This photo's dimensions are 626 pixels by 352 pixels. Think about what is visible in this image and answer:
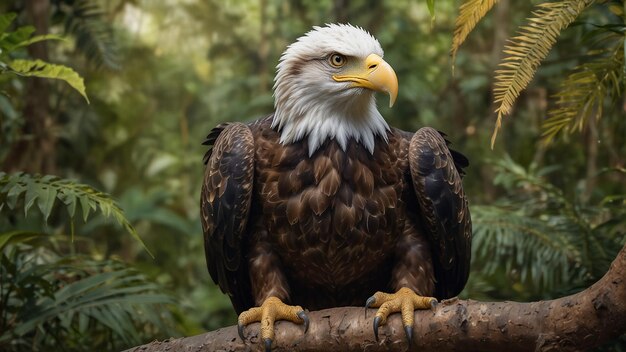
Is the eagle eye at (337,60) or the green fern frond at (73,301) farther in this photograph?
the green fern frond at (73,301)

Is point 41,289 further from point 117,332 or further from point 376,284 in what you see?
point 376,284

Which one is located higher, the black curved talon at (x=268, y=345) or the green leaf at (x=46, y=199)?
the green leaf at (x=46, y=199)

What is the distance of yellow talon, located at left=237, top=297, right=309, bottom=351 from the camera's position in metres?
3.88

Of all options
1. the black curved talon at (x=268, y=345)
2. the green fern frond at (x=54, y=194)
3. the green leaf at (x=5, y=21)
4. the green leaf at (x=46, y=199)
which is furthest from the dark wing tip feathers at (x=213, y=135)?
the black curved talon at (x=268, y=345)

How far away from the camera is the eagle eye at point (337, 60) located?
175 inches

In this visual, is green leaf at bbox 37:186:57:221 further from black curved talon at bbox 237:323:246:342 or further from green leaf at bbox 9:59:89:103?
black curved talon at bbox 237:323:246:342

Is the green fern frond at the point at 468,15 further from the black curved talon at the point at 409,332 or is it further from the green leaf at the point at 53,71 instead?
the green leaf at the point at 53,71

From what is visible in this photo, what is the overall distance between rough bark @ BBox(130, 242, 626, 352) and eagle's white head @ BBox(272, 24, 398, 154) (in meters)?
1.07

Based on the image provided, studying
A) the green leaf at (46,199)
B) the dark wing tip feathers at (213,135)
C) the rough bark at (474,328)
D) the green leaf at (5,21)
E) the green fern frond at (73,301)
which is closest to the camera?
the rough bark at (474,328)

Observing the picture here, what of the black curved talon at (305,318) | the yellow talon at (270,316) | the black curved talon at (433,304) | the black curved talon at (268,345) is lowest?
the black curved talon at (268,345)

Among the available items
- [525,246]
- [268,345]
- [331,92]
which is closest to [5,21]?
[331,92]

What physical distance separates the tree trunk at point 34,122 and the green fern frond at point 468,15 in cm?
440

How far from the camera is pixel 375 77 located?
14.1ft

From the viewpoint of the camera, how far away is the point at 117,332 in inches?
188
